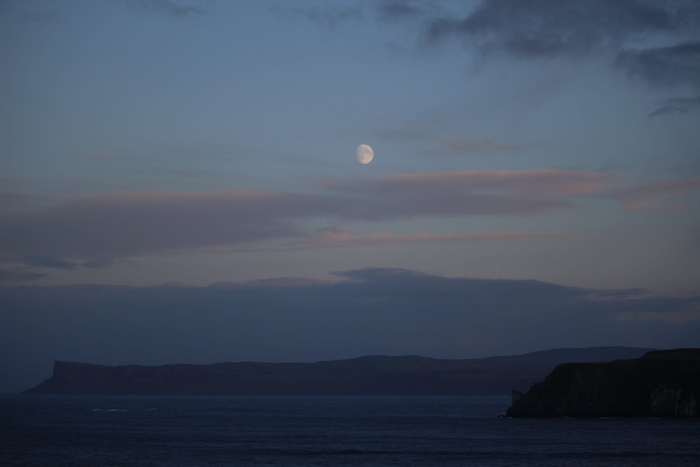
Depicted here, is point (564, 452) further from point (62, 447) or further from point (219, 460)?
point (62, 447)

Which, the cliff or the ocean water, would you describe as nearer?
the ocean water

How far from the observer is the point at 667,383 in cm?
12450

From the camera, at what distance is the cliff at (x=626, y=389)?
122 metres

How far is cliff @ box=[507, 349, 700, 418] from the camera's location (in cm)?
12250

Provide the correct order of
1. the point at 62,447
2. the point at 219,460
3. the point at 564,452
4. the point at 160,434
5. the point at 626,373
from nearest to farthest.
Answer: the point at 219,460
the point at 564,452
the point at 62,447
the point at 160,434
the point at 626,373

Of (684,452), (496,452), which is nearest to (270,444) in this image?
(496,452)

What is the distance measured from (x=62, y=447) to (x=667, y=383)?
3571 inches

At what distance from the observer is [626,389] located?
A: 130000 millimetres

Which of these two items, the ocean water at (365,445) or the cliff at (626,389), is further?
the cliff at (626,389)

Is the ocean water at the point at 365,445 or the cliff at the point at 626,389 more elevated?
the cliff at the point at 626,389

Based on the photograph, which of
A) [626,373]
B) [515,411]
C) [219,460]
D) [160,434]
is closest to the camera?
[219,460]

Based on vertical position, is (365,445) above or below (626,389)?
below

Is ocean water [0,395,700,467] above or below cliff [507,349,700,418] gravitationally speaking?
below

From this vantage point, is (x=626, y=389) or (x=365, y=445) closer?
(x=365, y=445)
